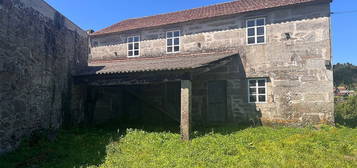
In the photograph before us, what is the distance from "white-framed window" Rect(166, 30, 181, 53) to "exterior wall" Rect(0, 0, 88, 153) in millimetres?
4778

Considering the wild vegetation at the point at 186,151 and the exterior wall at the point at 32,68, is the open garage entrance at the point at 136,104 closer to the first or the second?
the exterior wall at the point at 32,68

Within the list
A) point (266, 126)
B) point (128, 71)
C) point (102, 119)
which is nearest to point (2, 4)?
point (128, 71)

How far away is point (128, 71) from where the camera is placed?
8.57 metres

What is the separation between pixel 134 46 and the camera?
1353 cm

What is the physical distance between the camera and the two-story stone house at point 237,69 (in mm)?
9578

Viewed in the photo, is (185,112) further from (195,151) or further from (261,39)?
(261,39)

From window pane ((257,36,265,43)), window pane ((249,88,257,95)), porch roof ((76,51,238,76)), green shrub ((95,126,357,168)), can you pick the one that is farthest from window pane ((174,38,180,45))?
green shrub ((95,126,357,168))

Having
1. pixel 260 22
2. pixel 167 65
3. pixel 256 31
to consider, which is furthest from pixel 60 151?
pixel 260 22

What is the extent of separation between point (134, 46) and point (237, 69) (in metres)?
6.10

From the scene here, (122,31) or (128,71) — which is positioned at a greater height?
(122,31)

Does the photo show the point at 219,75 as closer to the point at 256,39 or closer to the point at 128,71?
the point at 256,39

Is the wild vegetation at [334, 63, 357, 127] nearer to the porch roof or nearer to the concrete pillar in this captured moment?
the porch roof

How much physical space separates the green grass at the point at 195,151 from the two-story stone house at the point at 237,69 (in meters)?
1.48

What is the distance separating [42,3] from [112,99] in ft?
18.6
